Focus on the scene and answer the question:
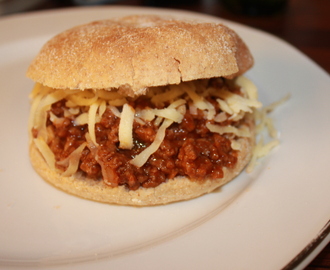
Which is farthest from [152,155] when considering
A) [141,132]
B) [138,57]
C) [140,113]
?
[138,57]

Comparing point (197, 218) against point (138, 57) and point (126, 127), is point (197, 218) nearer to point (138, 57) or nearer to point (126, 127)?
point (126, 127)

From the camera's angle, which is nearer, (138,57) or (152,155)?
(138,57)

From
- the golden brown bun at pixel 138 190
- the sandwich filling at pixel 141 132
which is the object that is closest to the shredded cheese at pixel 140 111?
the sandwich filling at pixel 141 132

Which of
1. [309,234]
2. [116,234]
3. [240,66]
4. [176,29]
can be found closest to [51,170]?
[116,234]

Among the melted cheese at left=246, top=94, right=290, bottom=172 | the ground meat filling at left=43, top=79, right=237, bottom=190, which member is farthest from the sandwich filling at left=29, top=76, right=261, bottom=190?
the melted cheese at left=246, top=94, right=290, bottom=172

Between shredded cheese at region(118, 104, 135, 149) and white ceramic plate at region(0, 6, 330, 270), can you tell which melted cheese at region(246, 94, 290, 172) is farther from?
shredded cheese at region(118, 104, 135, 149)

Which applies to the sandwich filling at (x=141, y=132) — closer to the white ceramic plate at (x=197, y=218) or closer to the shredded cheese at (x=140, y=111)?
the shredded cheese at (x=140, y=111)
